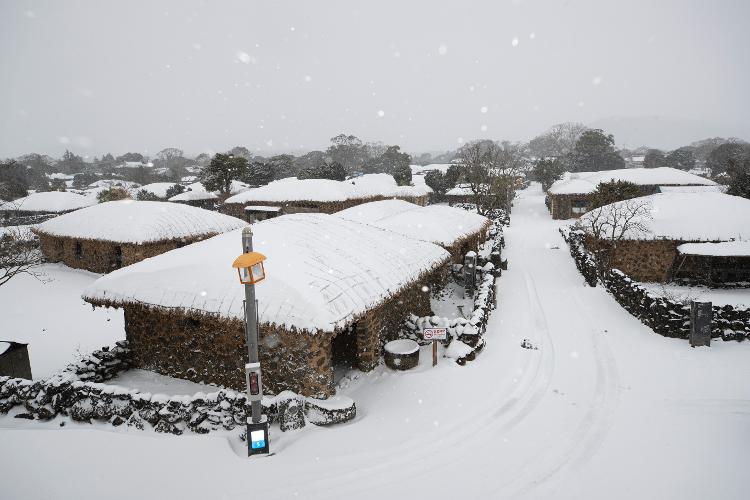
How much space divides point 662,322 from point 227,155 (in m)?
41.9

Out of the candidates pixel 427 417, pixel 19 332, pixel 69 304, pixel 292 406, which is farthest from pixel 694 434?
pixel 69 304

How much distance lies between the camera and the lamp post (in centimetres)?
660

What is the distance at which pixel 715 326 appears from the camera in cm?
1236

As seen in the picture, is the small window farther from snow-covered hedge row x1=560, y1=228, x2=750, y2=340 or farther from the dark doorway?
the dark doorway

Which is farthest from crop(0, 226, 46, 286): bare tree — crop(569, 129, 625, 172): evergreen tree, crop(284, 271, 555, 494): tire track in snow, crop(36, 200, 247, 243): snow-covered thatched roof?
crop(569, 129, 625, 172): evergreen tree

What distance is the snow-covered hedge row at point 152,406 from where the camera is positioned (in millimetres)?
8086

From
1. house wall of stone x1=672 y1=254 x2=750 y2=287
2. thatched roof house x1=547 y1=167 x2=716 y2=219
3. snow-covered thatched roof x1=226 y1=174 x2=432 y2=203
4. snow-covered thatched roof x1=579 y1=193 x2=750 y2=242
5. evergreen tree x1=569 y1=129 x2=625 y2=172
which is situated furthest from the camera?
evergreen tree x1=569 y1=129 x2=625 y2=172

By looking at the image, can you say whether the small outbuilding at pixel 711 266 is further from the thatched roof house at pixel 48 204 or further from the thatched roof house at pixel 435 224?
the thatched roof house at pixel 48 204

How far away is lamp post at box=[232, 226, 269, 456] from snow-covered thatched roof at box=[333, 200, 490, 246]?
989 cm

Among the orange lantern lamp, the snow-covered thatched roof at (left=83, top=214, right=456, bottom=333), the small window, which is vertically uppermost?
the orange lantern lamp

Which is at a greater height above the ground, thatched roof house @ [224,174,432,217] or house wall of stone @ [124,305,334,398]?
thatched roof house @ [224,174,432,217]

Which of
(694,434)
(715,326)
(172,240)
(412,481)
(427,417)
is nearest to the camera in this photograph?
(412,481)

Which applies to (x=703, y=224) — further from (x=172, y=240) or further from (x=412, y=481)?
(x=172, y=240)

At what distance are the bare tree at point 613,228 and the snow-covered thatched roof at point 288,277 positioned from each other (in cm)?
1041
